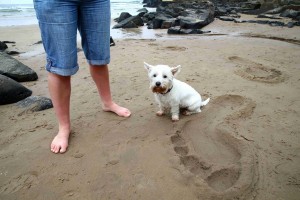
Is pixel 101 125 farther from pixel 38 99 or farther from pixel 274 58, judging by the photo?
pixel 274 58

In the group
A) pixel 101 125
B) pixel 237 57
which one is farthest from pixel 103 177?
pixel 237 57

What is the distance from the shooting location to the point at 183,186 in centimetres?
221

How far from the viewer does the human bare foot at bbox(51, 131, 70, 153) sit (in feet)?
8.89

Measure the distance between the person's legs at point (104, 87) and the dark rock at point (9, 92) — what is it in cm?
159

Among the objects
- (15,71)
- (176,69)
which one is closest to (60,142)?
(176,69)

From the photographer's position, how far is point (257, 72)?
495cm

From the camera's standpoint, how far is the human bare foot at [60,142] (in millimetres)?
2708

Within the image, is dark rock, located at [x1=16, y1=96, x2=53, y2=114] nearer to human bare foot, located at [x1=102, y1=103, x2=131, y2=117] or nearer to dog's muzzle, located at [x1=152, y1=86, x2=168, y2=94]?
human bare foot, located at [x1=102, y1=103, x2=131, y2=117]

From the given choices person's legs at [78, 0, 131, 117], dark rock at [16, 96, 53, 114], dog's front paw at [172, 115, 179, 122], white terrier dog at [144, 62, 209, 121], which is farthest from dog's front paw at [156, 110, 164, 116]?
dark rock at [16, 96, 53, 114]

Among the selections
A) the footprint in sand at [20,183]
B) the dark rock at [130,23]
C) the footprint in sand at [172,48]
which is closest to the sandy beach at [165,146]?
the footprint in sand at [20,183]

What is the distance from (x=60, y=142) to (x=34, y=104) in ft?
4.36

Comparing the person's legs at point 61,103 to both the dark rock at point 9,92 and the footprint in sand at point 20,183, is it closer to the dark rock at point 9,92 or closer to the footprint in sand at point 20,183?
the footprint in sand at point 20,183

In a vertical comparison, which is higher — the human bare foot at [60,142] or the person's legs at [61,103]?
the person's legs at [61,103]

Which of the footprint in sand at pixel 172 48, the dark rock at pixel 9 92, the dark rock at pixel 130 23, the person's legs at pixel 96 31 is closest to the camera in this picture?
the person's legs at pixel 96 31
